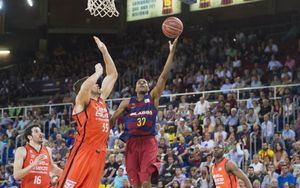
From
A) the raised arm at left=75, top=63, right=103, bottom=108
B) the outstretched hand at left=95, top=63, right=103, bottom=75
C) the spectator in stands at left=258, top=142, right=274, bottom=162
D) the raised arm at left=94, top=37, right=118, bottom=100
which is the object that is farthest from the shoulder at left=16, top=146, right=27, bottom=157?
the spectator in stands at left=258, top=142, right=274, bottom=162

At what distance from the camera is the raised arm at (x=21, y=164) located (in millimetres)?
8008

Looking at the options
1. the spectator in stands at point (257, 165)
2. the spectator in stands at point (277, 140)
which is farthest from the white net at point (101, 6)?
the spectator in stands at point (277, 140)

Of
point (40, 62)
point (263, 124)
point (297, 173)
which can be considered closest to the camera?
point (297, 173)

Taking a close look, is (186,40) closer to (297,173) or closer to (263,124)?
(263,124)

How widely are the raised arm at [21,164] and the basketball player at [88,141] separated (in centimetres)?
131

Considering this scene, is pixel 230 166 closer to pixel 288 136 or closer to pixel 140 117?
pixel 140 117

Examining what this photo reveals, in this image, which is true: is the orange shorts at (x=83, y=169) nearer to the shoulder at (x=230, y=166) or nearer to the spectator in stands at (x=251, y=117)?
the shoulder at (x=230, y=166)

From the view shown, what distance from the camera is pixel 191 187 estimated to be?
550 inches

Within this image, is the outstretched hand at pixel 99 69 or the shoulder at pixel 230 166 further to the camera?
the shoulder at pixel 230 166

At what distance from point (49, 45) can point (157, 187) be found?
16683mm

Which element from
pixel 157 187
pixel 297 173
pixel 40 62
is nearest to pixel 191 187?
pixel 157 187

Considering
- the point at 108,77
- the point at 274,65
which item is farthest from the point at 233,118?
the point at 108,77

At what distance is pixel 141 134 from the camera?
27.6 ft

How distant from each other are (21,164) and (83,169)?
1.98m
